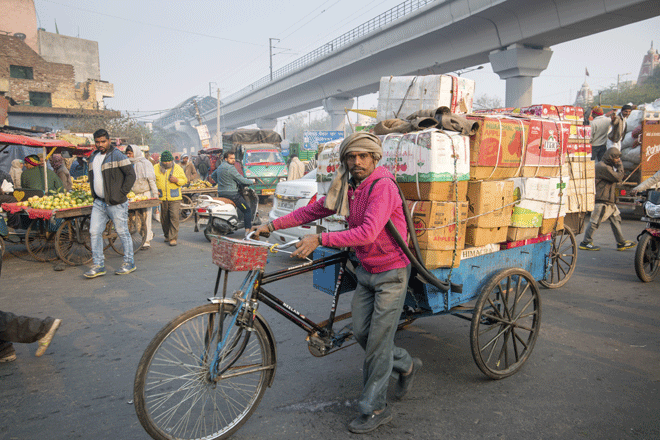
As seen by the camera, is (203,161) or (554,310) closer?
(554,310)

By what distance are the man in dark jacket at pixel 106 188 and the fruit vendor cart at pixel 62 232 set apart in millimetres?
942

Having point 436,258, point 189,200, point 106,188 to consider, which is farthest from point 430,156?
point 189,200

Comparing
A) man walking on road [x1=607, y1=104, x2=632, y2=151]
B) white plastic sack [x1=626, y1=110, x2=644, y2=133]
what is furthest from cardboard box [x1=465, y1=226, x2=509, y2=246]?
white plastic sack [x1=626, y1=110, x2=644, y2=133]

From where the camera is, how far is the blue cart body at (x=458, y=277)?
3.18 metres

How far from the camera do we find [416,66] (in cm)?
2434

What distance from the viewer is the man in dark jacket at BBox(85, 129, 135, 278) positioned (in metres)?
6.12

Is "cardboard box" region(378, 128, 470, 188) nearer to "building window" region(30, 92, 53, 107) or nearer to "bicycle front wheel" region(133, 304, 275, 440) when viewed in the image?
"bicycle front wheel" region(133, 304, 275, 440)

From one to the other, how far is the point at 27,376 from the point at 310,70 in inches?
1339

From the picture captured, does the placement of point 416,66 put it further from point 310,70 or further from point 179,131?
point 179,131

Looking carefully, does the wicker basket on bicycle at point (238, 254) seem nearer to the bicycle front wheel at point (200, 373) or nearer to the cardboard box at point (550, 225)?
the bicycle front wheel at point (200, 373)

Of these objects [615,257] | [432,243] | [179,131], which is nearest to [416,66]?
[615,257]

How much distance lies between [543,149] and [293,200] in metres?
4.32

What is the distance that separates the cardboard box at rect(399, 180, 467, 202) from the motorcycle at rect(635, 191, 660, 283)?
4044 mm

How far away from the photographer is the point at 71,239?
23.7 ft
